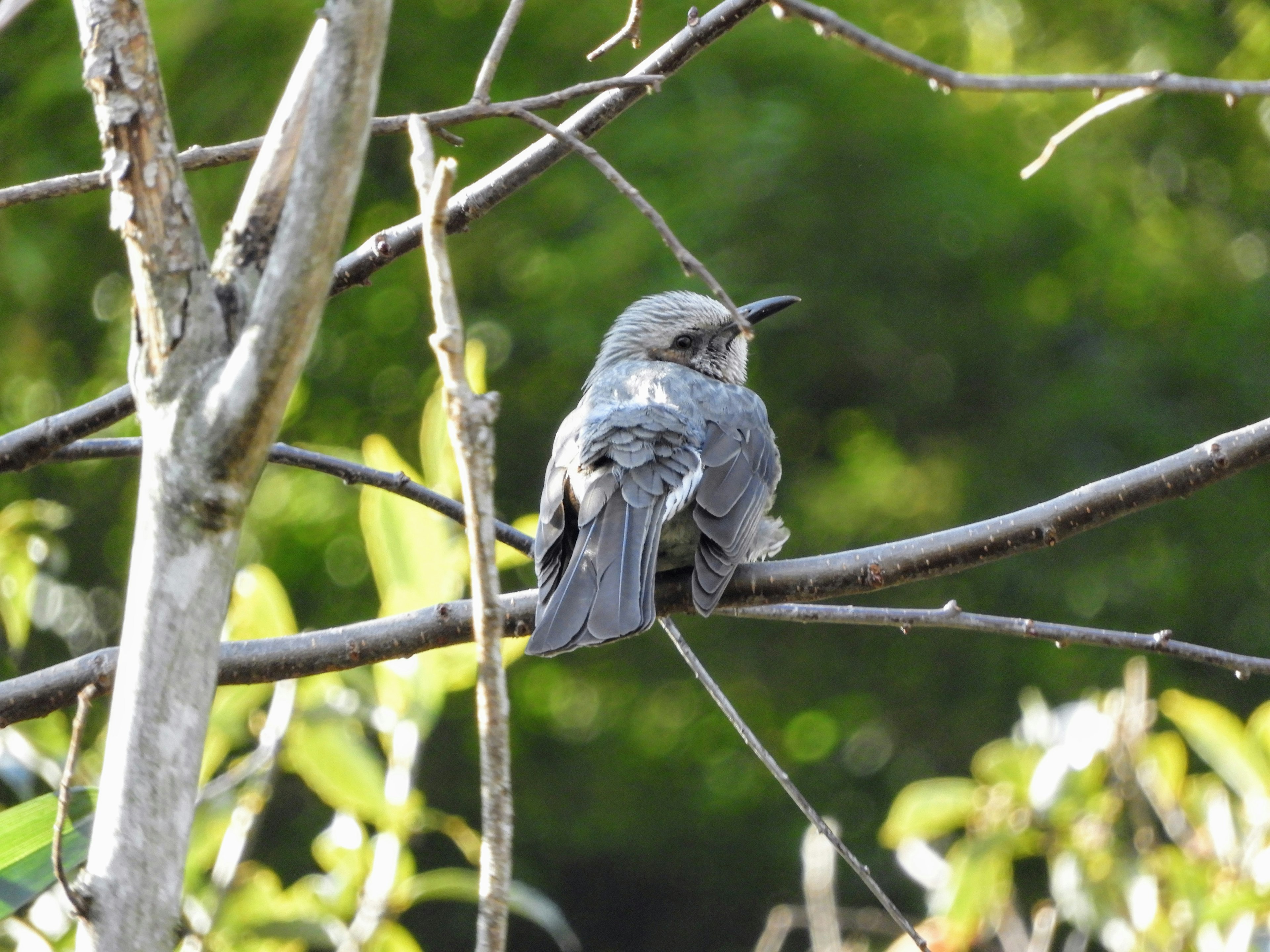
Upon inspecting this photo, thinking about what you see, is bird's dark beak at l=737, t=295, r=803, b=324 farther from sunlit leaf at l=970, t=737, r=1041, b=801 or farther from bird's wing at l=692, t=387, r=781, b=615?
sunlit leaf at l=970, t=737, r=1041, b=801

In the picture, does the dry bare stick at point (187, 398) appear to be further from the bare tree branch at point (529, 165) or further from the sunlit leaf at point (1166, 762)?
the sunlit leaf at point (1166, 762)

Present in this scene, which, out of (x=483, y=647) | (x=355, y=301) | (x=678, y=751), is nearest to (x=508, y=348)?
(x=355, y=301)

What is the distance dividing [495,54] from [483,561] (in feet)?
3.31

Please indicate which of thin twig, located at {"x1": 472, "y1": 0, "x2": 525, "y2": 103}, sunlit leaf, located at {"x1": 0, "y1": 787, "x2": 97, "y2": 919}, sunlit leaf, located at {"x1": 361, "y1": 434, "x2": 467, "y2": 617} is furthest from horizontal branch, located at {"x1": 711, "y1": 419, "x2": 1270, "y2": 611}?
sunlit leaf, located at {"x1": 0, "y1": 787, "x2": 97, "y2": 919}

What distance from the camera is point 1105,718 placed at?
3717 mm

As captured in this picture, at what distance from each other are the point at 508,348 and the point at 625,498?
3.83 meters

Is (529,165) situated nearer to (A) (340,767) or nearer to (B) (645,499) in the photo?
(B) (645,499)

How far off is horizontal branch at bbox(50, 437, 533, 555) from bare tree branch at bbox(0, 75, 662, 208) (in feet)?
1.63

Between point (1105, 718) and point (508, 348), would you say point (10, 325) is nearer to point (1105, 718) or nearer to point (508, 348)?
point (508, 348)

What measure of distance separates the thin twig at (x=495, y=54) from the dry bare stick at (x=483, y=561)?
75 cm

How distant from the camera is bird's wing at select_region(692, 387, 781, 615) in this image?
273 cm

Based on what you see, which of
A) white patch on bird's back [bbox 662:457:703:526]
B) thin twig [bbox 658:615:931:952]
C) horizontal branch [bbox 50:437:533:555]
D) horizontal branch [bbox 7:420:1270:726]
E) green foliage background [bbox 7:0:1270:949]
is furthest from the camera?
green foliage background [bbox 7:0:1270:949]

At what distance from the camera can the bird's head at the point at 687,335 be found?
427 centimetres

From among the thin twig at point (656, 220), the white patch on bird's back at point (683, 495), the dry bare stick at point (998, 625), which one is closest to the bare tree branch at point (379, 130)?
the thin twig at point (656, 220)
